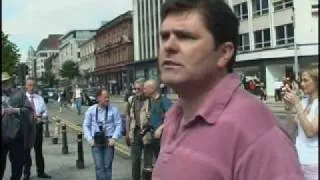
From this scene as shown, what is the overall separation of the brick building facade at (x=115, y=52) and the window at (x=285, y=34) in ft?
136

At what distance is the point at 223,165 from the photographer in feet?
5.42

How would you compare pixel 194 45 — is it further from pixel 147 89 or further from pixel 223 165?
pixel 147 89

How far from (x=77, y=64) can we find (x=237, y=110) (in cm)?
13713

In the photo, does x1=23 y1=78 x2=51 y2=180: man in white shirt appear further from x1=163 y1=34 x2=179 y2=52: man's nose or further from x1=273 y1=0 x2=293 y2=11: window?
x1=273 y1=0 x2=293 y2=11: window

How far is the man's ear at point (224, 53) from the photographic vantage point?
183 centimetres

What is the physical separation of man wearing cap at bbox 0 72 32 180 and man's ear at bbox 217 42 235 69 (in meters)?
6.67

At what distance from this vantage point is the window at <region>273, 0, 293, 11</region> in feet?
163

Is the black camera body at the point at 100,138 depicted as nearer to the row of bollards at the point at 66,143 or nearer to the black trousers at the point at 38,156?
the black trousers at the point at 38,156

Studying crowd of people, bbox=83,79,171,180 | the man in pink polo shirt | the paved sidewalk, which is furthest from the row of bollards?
the man in pink polo shirt

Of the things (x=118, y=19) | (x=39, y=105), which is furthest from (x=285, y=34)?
(x=118, y=19)

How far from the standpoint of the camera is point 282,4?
51500 millimetres

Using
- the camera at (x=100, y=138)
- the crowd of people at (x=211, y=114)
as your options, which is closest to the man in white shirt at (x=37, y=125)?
the camera at (x=100, y=138)

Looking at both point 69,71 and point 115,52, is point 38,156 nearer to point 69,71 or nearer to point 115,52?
point 115,52

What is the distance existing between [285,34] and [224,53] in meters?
49.3
